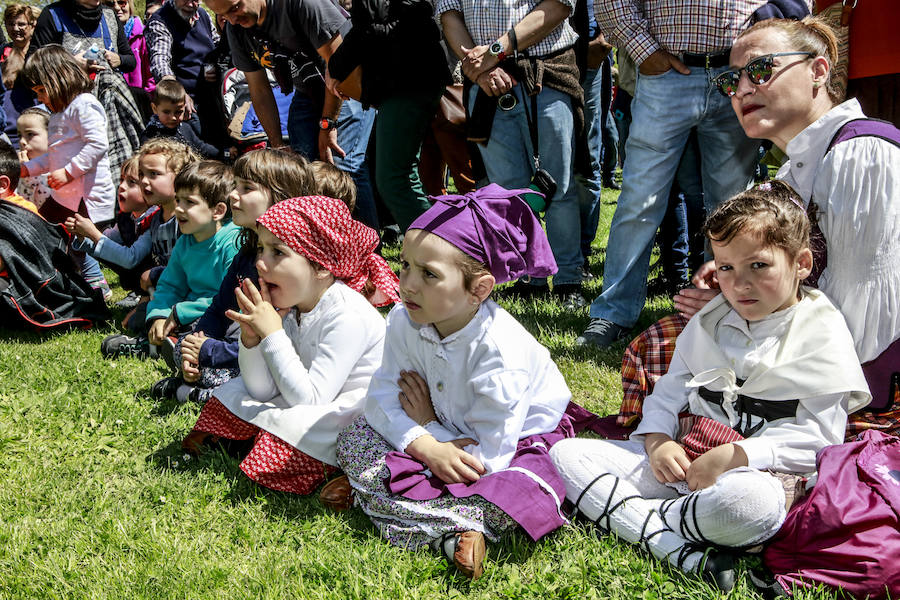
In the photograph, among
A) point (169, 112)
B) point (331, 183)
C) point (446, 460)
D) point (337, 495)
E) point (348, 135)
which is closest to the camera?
point (446, 460)

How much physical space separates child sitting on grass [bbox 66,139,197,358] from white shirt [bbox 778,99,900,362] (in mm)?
3572

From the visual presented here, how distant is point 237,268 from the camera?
12.2 feet

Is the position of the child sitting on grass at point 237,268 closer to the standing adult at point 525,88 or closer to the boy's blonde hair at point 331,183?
the boy's blonde hair at point 331,183

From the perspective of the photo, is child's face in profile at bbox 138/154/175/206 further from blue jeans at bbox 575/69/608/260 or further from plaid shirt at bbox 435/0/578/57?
blue jeans at bbox 575/69/608/260

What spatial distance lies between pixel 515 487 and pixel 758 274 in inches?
38.1

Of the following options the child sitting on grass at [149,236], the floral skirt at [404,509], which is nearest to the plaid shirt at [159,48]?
the child sitting on grass at [149,236]

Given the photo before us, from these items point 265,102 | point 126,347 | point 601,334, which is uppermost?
point 265,102

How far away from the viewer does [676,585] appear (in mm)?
2178

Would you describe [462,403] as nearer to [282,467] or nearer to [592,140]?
[282,467]

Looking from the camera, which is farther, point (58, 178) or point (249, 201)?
point (58, 178)

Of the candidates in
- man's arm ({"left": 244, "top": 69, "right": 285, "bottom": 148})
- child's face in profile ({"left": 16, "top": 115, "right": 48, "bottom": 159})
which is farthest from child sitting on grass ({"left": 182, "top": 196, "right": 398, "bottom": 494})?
child's face in profile ({"left": 16, "top": 115, "right": 48, "bottom": 159})

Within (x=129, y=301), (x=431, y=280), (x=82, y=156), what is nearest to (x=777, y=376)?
(x=431, y=280)

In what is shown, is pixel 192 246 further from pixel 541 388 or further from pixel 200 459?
pixel 541 388

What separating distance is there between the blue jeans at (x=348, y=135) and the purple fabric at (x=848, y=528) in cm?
389
